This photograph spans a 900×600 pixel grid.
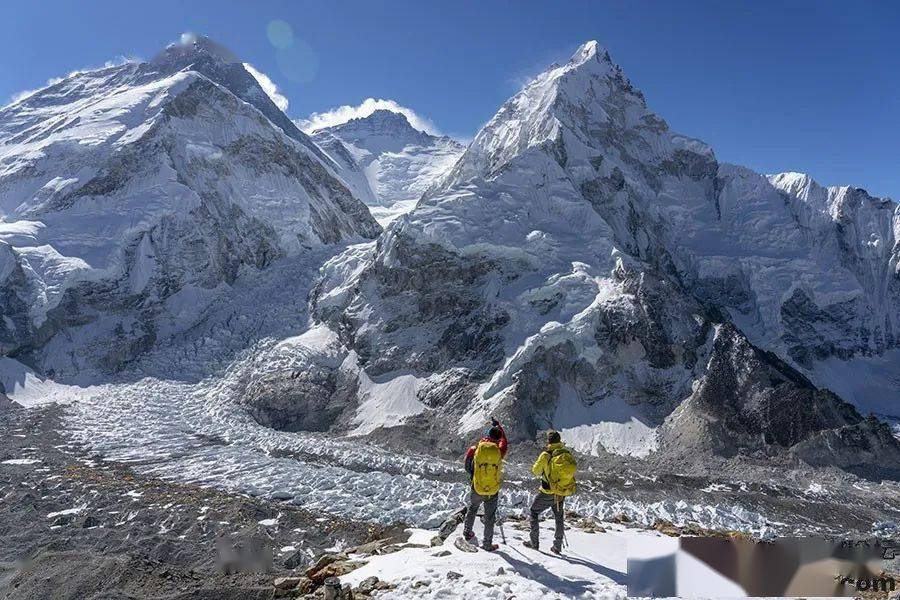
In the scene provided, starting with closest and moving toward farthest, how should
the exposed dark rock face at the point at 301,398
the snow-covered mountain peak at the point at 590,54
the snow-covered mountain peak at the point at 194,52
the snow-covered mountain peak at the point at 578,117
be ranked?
the exposed dark rock face at the point at 301,398, the snow-covered mountain peak at the point at 578,117, the snow-covered mountain peak at the point at 590,54, the snow-covered mountain peak at the point at 194,52

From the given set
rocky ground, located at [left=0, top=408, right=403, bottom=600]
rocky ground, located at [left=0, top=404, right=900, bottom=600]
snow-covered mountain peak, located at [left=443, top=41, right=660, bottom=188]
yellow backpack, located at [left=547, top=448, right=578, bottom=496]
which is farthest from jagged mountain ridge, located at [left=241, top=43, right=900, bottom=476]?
yellow backpack, located at [left=547, top=448, right=578, bottom=496]

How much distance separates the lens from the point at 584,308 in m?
53.9

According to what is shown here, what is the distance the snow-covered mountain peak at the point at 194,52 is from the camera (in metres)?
149

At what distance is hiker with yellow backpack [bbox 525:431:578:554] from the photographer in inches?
548

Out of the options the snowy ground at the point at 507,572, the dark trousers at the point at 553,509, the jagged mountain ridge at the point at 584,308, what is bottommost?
the snowy ground at the point at 507,572

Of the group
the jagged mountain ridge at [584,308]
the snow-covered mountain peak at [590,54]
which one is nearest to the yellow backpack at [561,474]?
the jagged mountain ridge at [584,308]

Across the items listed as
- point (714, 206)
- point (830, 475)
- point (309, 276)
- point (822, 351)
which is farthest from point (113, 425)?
point (714, 206)

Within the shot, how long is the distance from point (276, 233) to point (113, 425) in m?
41.0

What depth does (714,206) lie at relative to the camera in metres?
98.2

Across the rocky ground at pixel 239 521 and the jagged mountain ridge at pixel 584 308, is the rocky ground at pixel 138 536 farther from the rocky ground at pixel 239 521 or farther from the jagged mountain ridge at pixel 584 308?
the jagged mountain ridge at pixel 584 308

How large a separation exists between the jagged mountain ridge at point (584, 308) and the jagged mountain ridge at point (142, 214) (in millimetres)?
16477

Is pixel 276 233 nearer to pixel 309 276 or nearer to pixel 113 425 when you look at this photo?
pixel 309 276

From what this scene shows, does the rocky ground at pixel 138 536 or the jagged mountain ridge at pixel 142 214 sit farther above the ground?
the jagged mountain ridge at pixel 142 214

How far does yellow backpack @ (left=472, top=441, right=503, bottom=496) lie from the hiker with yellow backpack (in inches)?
34.8
